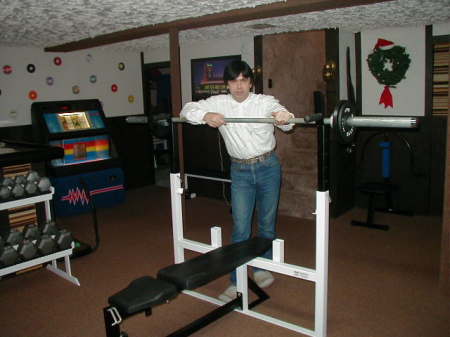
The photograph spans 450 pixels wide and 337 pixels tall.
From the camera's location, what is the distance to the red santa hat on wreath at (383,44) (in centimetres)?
464

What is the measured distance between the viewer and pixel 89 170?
16.9ft

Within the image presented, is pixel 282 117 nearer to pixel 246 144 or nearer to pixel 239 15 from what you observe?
pixel 246 144

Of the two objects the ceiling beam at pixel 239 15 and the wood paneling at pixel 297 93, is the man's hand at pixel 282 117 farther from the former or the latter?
the wood paneling at pixel 297 93

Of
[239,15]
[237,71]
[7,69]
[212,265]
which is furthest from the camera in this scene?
[7,69]

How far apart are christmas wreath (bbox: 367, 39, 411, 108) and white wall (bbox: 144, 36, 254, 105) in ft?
4.54

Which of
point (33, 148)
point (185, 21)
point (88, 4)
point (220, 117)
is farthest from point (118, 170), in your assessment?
point (220, 117)

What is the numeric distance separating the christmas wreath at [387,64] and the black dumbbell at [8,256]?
155 inches

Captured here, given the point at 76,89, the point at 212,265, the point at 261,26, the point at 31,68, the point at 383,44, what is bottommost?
the point at 212,265

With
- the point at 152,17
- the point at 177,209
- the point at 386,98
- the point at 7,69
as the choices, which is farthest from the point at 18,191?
the point at 386,98

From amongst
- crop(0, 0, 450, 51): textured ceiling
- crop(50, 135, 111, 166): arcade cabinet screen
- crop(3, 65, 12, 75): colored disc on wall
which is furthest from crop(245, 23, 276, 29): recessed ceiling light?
crop(3, 65, 12, 75): colored disc on wall

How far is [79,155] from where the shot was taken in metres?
5.20

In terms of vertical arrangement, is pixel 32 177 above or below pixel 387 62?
below

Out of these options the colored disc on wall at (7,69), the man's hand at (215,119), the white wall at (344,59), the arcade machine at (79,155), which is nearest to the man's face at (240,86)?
the man's hand at (215,119)

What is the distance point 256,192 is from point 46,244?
160cm
